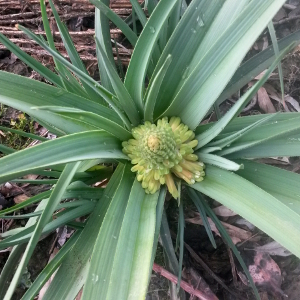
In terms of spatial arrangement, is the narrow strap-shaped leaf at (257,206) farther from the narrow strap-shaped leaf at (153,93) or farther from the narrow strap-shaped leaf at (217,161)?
the narrow strap-shaped leaf at (153,93)

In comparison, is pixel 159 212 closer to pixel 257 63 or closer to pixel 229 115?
pixel 229 115

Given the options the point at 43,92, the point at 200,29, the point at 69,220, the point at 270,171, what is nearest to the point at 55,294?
the point at 69,220

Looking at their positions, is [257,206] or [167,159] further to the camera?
[167,159]

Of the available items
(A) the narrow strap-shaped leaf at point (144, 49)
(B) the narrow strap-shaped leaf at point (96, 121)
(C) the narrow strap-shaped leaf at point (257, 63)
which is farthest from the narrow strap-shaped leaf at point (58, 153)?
(C) the narrow strap-shaped leaf at point (257, 63)

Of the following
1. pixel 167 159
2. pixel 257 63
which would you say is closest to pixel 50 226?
pixel 167 159

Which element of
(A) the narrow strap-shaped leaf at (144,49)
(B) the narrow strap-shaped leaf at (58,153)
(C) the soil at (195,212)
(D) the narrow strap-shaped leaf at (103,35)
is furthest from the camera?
(C) the soil at (195,212)

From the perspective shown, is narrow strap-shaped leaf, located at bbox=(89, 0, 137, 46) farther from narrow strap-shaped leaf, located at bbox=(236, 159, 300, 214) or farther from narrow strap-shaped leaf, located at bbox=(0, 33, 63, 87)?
narrow strap-shaped leaf, located at bbox=(236, 159, 300, 214)

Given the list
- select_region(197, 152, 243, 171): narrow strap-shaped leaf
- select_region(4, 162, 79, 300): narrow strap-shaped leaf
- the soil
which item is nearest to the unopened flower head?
select_region(197, 152, 243, 171): narrow strap-shaped leaf
